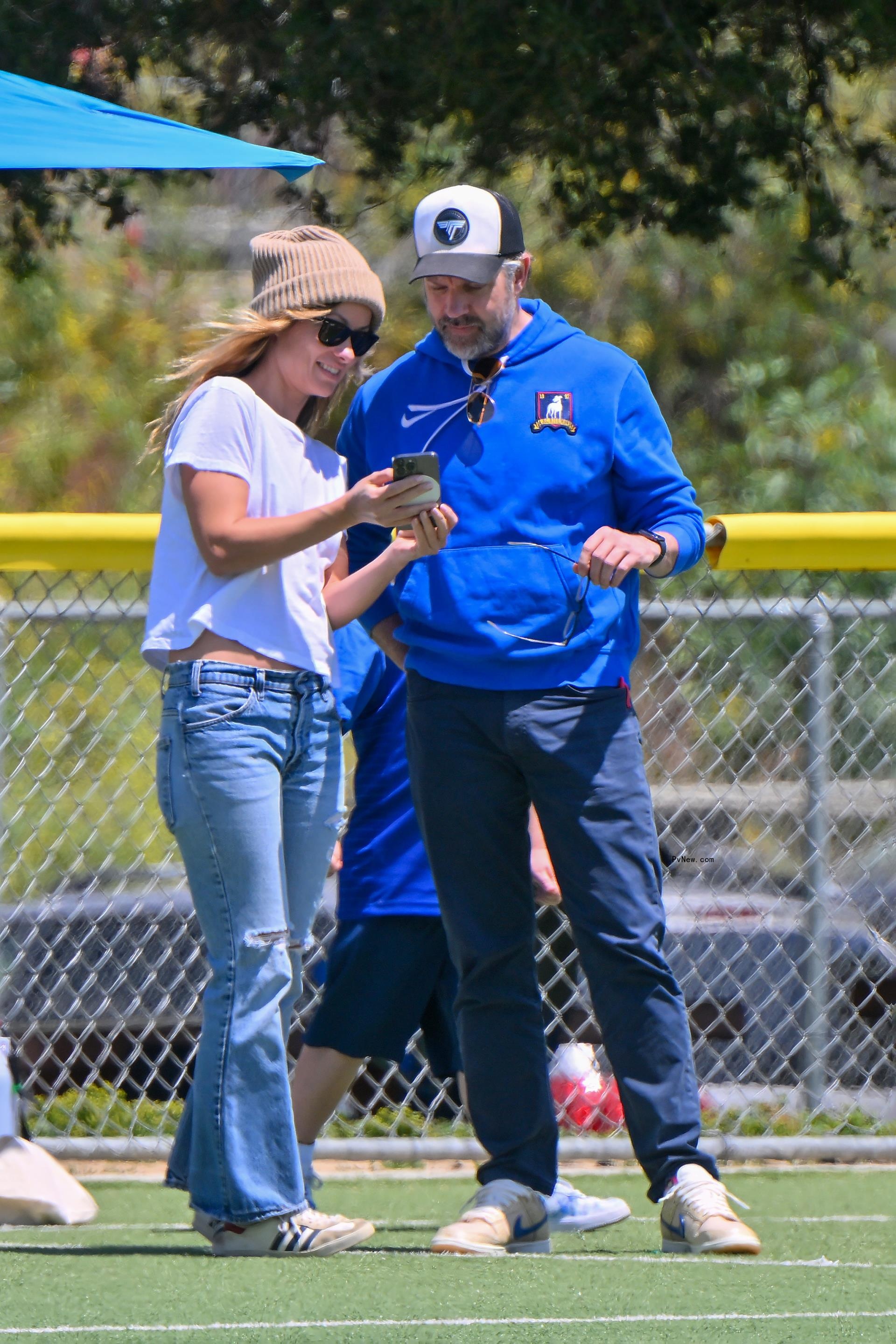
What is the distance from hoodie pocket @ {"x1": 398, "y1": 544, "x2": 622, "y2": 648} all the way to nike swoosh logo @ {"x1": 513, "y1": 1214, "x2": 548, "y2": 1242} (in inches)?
43.7

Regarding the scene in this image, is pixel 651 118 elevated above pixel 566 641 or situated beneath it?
elevated above

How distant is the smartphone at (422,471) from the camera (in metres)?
3.32

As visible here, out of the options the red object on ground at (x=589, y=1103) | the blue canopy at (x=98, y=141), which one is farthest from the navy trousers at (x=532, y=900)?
the red object on ground at (x=589, y=1103)

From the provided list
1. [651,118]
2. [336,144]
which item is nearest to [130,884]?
[651,118]

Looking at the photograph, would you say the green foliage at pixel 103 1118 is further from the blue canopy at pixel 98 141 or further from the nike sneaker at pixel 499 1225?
the blue canopy at pixel 98 141

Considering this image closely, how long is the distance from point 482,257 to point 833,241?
2851mm

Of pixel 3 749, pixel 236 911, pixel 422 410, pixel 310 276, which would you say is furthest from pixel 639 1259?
pixel 3 749

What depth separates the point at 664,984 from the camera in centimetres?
355

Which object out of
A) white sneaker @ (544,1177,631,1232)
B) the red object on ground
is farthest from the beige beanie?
the red object on ground

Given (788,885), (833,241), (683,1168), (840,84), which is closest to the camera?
(683,1168)

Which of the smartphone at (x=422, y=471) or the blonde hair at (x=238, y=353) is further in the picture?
the blonde hair at (x=238, y=353)

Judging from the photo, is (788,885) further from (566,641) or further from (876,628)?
(566,641)

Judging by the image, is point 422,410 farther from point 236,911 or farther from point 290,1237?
point 290,1237

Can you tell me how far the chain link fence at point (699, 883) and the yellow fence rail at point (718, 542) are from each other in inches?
12.1
